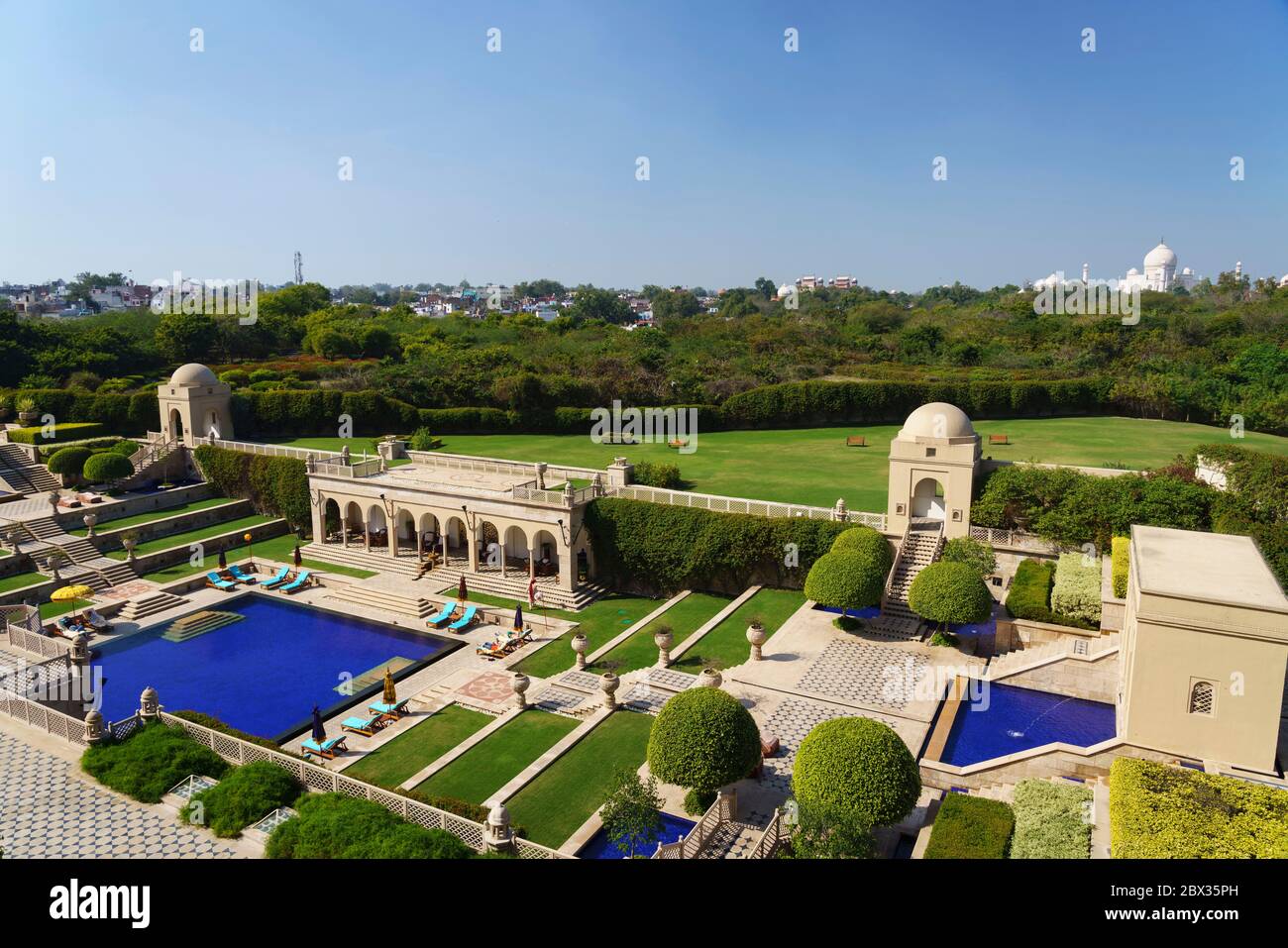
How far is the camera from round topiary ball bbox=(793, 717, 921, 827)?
50.0 feet

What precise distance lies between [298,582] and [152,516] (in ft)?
41.2

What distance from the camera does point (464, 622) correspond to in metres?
29.6

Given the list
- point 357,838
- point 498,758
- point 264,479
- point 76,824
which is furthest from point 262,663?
point 264,479

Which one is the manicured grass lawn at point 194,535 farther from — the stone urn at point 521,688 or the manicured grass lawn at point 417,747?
the stone urn at point 521,688

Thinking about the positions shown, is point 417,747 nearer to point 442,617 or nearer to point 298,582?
point 442,617

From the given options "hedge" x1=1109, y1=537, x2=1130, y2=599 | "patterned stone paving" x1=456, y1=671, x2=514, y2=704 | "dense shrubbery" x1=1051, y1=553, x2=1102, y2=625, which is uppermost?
"hedge" x1=1109, y1=537, x2=1130, y2=599

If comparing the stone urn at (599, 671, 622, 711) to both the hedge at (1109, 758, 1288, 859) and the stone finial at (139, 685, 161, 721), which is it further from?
the hedge at (1109, 758, 1288, 859)

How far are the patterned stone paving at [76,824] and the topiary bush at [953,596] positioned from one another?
18697 mm

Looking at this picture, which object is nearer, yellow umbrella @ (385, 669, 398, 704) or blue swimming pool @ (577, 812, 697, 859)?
blue swimming pool @ (577, 812, 697, 859)

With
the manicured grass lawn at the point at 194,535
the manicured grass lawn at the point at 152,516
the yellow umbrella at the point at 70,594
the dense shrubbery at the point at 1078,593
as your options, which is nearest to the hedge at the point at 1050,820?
the dense shrubbery at the point at 1078,593

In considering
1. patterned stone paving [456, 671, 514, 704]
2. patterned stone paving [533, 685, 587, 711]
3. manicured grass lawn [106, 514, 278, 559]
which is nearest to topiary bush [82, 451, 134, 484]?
manicured grass lawn [106, 514, 278, 559]

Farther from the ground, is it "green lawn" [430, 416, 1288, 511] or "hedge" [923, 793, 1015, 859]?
"green lawn" [430, 416, 1288, 511]

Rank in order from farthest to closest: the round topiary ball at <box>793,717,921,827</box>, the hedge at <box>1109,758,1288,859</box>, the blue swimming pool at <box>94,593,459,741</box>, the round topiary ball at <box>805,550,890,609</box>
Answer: the round topiary ball at <box>805,550,890,609</box>, the blue swimming pool at <box>94,593,459,741</box>, the round topiary ball at <box>793,717,921,827</box>, the hedge at <box>1109,758,1288,859</box>

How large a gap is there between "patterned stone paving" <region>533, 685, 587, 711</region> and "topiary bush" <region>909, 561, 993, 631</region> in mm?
10244
